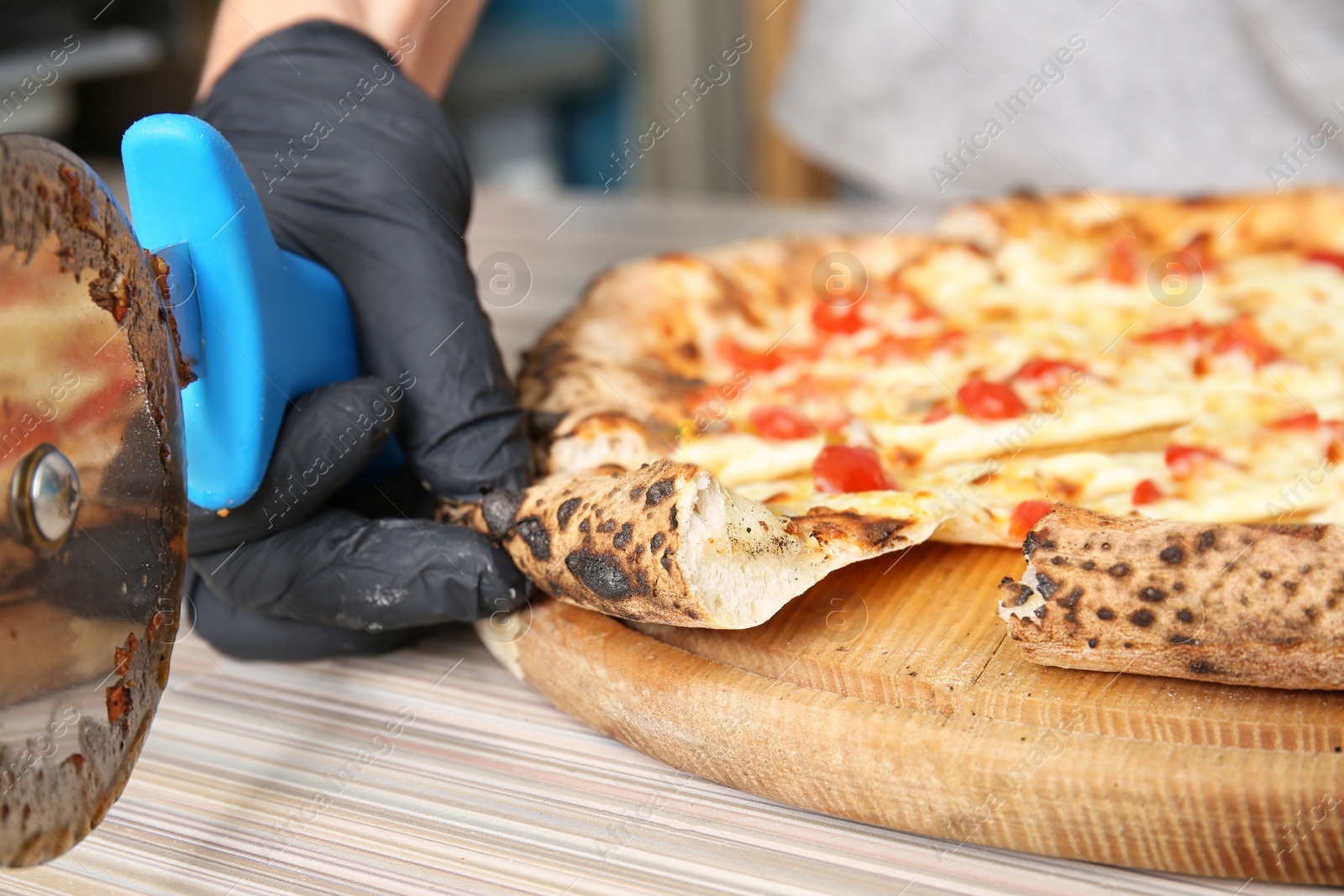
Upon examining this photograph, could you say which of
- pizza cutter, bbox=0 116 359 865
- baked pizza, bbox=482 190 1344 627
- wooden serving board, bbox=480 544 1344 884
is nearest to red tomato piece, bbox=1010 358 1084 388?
baked pizza, bbox=482 190 1344 627

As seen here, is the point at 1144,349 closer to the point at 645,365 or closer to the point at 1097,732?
the point at 645,365

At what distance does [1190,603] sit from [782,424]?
593 mm

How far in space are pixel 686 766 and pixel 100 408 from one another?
57cm

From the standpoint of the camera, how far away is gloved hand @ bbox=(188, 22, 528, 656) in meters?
1.15

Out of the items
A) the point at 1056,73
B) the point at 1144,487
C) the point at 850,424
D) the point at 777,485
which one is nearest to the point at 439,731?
the point at 777,485

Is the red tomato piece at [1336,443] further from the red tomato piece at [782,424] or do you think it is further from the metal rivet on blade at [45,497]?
the metal rivet on blade at [45,497]

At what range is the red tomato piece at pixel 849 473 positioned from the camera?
131 cm

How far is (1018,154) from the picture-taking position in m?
2.87

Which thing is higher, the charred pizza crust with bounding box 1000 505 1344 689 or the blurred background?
the charred pizza crust with bounding box 1000 505 1344 689

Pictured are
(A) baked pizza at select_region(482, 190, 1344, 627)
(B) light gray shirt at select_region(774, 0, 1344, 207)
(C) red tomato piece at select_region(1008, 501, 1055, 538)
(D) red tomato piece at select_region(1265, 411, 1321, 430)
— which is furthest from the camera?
(B) light gray shirt at select_region(774, 0, 1344, 207)

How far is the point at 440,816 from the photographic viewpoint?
103cm

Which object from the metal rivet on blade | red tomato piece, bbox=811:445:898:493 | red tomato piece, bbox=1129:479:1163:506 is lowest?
red tomato piece, bbox=811:445:898:493

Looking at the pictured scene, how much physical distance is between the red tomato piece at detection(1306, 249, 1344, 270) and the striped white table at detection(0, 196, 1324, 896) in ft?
3.81

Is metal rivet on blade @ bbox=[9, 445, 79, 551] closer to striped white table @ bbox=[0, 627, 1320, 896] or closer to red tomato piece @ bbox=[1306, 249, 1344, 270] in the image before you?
striped white table @ bbox=[0, 627, 1320, 896]
